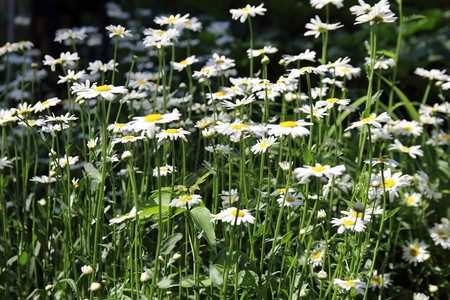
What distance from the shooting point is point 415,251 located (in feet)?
5.99

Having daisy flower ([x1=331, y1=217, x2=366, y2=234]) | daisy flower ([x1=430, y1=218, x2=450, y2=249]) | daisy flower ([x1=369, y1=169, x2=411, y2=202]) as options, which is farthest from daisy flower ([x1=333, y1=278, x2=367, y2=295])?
daisy flower ([x1=430, y1=218, x2=450, y2=249])

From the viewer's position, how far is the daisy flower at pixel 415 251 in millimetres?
1796

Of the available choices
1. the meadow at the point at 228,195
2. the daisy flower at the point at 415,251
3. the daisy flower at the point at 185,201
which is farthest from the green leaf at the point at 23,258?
the daisy flower at the point at 415,251

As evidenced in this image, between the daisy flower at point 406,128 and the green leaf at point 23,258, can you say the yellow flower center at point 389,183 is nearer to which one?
the daisy flower at point 406,128

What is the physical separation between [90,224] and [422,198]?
1088 mm

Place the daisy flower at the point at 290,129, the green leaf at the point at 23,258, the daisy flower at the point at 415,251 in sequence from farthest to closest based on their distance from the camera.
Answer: the daisy flower at the point at 415,251 < the green leaf at the point at 23,258 < the daisy flower at the point at 290,129

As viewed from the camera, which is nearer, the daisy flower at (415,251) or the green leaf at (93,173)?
the green leaf at (93,173)

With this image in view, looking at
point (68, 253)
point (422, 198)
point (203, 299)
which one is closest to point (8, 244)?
point (68, 253)

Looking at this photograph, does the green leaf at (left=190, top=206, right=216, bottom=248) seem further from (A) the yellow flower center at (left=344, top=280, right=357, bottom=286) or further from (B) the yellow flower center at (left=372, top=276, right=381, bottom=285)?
(B) the yellow flower center at (left=372, top=276, right=381, bottom=285)

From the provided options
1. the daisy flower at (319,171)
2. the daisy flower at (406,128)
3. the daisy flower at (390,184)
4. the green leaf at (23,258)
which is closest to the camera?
the daisy flower at (319,171)

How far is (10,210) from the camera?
2203 mm

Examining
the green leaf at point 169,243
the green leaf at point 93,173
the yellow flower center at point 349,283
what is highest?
the green leaf at point 93,173

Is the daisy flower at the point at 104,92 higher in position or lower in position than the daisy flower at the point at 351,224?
higher

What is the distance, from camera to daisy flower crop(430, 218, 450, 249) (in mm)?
1836
